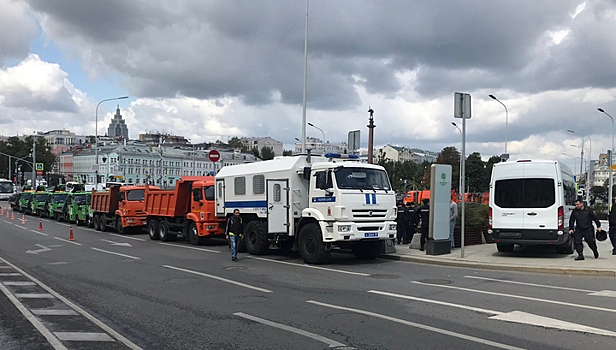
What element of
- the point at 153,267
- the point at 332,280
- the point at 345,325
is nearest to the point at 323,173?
the point at 332,280

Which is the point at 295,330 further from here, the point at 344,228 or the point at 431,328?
the point at 344,228

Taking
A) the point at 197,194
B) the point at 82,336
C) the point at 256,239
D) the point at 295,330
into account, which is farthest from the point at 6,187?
the point at 295,330

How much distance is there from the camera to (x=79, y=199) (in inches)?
1335

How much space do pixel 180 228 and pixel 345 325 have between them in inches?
622

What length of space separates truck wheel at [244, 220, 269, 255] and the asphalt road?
1.74m

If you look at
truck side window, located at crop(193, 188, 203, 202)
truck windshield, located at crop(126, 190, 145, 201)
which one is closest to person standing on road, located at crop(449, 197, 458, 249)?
truck side window, located at crop(193, 188, 203, 202)

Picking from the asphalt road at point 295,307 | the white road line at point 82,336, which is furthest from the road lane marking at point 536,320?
the white road line at point 82,336

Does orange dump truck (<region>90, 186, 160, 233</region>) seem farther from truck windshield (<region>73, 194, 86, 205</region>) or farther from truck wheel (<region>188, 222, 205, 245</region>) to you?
truck wheel (<region>188, 222, 205, 245</region>)

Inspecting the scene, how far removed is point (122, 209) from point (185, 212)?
23.2 feet

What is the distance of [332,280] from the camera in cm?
1169

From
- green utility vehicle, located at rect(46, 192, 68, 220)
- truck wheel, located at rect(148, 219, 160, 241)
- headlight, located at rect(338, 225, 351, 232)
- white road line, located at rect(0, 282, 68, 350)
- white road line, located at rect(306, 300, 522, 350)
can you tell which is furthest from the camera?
green utility vehicle, located at rect(46, 192, 68, 220)

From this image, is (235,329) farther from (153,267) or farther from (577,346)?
(153,267)

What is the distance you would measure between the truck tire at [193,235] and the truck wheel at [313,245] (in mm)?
7154

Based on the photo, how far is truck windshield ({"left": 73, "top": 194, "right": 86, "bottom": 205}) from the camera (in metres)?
33.4
